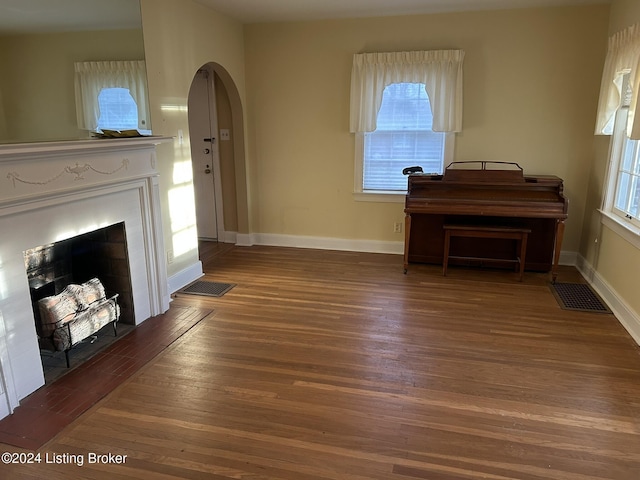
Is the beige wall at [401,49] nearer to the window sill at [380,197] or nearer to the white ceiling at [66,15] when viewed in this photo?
the window sill at [380,197]

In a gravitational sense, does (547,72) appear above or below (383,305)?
above

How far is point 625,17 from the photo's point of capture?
3.71 metres

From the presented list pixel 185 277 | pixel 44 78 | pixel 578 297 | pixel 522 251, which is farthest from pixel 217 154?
pixel 578 297

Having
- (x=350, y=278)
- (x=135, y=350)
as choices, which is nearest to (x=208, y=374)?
(x=135, y=350)

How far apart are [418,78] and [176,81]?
2339mm

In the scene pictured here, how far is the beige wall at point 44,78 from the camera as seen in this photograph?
2.38m

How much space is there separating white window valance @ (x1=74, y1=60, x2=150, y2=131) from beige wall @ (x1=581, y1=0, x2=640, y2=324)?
3763mm

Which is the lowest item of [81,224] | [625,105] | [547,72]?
[81,224]

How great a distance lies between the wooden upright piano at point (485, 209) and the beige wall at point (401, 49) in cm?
43

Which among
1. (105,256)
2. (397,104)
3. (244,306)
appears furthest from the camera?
(397,104)

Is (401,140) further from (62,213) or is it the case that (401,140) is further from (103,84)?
(62,213)

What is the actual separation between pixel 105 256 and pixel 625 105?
4244mm

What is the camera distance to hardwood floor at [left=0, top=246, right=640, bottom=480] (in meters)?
1.97

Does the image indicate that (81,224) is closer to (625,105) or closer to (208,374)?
(208,374)
